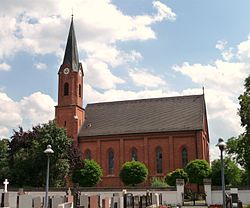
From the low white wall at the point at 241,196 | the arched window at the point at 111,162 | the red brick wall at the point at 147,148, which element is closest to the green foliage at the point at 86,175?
the red brick wall at the point at 147,148

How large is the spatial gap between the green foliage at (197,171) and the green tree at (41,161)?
14.2 m

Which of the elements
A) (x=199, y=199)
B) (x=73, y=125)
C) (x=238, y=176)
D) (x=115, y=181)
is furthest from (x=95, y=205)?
(x=238, y=176)

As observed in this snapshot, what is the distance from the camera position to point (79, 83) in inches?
2133

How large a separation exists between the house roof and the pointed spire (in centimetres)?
839

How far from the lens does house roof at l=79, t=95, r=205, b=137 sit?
49.8m

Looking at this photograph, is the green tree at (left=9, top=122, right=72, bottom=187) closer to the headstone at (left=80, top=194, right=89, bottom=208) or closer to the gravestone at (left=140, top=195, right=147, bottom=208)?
the gravestone at (left=140, top=195, right=147, bottom=208)

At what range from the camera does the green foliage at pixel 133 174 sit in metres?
43.2

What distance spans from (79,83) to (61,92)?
304 cm

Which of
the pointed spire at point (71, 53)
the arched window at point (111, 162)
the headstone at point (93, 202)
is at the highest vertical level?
the pointed spire at point (71, 53)

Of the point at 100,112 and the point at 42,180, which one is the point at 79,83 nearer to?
the point at 100,112

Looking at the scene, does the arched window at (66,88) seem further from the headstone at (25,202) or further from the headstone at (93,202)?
the headstone at (25,202)

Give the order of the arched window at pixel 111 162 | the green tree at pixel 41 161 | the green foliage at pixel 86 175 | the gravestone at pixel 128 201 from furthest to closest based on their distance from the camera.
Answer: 1. the arched window at pixel 111 162
2. the green foliage at pixel 86 175
3. the green tree at pixel 41 161
4. the gravestone at pixel 128 201

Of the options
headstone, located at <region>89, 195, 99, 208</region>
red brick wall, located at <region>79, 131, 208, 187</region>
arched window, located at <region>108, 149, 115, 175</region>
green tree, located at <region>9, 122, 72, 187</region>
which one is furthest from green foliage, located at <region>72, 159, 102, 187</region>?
headstone, located at <region>89, 195, 99, 208</region>

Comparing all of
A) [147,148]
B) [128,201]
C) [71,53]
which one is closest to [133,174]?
[147,148]
